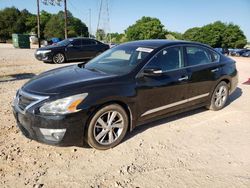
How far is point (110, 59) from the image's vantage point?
4.93 metres

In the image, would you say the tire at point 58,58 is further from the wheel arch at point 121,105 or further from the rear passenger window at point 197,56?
the wheel arch at point 121,105

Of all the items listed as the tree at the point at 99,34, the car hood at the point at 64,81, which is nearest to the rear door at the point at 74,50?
the car hood at the point at 64,81

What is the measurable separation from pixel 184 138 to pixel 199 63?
162 cm

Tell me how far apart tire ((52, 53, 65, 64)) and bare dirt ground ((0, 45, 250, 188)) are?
8919 mm

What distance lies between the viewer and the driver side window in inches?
177

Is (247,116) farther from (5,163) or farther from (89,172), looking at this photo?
(5,163)

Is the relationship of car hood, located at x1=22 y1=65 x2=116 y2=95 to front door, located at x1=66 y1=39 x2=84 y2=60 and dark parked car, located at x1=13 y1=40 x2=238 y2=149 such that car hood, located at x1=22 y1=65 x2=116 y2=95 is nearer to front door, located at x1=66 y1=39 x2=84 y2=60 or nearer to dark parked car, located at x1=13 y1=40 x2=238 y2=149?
dark parked car, located at x1=13 y1=40 x2=238 y2=149

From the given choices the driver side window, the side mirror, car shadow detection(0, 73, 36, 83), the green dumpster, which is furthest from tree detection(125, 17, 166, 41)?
the side mirror

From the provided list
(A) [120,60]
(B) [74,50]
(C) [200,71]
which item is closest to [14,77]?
(B) [74,50]

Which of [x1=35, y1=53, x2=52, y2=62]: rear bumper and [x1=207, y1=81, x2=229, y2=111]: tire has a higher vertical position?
[x1=35, y1=53, x2=52, y2=62]: rear bumper

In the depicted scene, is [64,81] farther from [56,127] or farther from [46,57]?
[46,57]

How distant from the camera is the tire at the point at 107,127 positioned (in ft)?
12.3

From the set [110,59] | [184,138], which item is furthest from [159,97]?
[110,59]

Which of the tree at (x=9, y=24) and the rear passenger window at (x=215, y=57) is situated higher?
the tree at (x=9, y=24)
